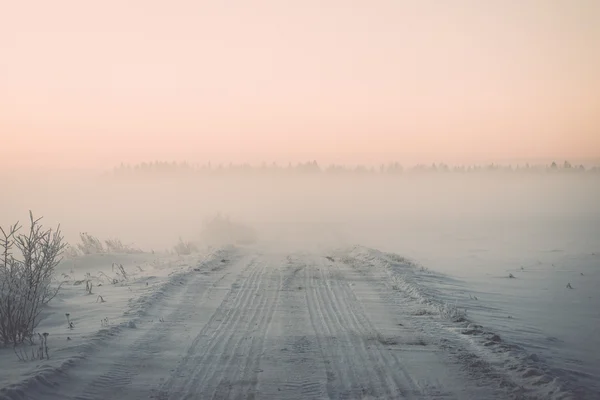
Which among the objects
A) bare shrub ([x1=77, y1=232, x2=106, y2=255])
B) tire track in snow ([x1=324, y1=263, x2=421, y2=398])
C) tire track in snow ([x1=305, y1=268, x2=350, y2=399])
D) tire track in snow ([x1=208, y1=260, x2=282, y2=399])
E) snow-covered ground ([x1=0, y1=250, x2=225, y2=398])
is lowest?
tire track in snow ([x1=324, y1=263, x2=421, y2=398])

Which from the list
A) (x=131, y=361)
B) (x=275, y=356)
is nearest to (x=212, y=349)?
(x=275, y=356)

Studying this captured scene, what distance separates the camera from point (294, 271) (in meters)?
16.4

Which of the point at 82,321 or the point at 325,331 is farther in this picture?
the point at 82,321

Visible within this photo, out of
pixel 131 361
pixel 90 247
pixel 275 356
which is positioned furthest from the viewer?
pixel 90 247

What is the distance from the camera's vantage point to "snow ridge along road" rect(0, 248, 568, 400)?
583cm

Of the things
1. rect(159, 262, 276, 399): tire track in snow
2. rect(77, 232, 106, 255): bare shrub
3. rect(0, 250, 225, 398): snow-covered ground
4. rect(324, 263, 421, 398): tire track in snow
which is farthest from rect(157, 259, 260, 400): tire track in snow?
rect(77, 232, 106, 255): bare shrub

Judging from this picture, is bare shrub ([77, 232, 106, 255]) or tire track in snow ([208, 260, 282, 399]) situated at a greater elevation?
bare shrub ([77, 232, 106, 255])

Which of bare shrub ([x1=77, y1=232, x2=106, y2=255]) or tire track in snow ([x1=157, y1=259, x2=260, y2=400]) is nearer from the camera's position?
tire track in snow ([x1=157, y1=259, x2=260, y2=400])

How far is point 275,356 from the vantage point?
718 centimetres

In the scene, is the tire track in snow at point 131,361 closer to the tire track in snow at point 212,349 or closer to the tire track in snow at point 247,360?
the tire track in snow at point 212,349

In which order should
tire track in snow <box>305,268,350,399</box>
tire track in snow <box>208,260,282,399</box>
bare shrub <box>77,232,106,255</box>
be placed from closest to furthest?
tire track in snow <box>208,260,282,399</box>
tire track in snow <box>305,268,350,399</box>
bare shrub <box>77,232,106,255</box>

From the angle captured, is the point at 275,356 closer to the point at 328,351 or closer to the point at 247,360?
the point at 247,360

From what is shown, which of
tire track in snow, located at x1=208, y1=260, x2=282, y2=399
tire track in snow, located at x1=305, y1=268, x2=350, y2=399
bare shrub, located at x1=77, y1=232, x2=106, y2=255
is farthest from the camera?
bare shrub, located at x1=77, y1=232, x2=106, y2=255

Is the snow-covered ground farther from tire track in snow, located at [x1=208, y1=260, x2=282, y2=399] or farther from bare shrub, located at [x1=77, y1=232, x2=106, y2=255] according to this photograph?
bare shrub, located at [x1=77, y1=232, x2=106, y2=255]
